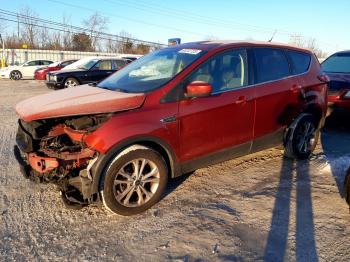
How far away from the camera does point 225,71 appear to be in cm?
422

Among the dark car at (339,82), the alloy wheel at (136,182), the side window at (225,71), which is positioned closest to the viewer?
the alloy wheel at (136,182)

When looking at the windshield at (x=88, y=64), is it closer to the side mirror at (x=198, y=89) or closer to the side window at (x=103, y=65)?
Answer: the side window at (x=103, y=65)

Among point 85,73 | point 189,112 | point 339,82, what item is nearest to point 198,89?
point 189,112

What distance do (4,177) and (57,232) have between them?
1.75 meters

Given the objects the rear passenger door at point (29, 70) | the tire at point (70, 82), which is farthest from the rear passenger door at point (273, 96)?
the rear passenger door at point (29, 70)

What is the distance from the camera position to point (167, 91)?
3709mm

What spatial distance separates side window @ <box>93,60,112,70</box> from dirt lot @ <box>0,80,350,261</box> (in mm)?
10589

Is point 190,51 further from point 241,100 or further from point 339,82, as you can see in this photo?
point 339,82

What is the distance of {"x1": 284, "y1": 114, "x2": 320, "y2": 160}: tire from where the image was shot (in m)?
5.11

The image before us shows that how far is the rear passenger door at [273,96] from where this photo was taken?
4543 millimetres

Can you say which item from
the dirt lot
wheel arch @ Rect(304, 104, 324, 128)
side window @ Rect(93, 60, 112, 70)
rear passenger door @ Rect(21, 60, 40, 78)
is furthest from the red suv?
rear passenger door @ Rect(21, 60, 40, 78)

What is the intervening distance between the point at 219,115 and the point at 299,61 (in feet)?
6.67

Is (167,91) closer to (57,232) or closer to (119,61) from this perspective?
(57,232)

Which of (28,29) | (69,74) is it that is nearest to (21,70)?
(69,74)
